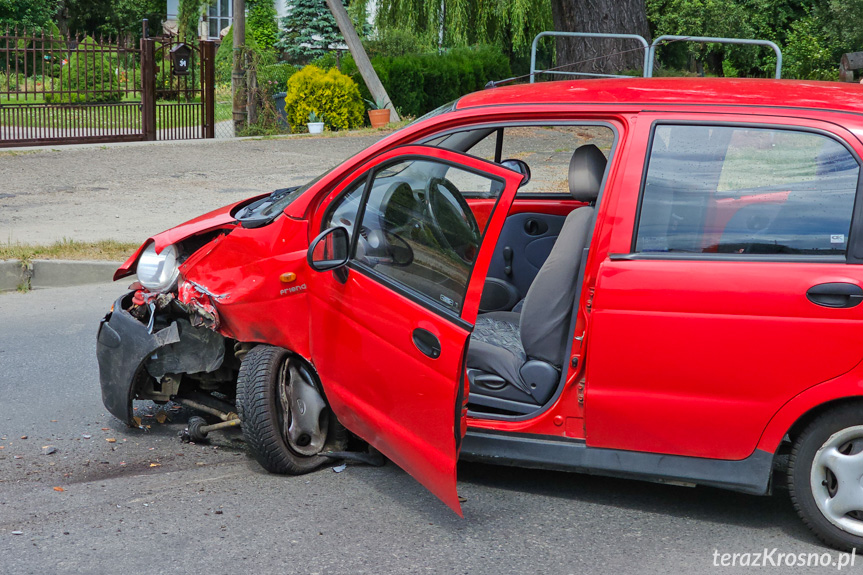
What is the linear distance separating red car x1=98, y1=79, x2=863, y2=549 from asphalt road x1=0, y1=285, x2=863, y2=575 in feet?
0.87

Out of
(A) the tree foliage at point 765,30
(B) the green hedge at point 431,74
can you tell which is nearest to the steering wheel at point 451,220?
(B) the green hedge at point 431,74

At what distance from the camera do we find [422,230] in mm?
3797

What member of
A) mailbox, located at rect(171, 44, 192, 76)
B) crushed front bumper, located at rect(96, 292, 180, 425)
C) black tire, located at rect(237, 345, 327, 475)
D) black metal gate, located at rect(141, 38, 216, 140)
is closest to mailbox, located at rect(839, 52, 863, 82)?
black tire, located at rect(237, 345, 327, 475)

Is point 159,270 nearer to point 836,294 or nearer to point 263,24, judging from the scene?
point 836,294

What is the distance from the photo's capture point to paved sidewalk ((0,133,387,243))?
991cm

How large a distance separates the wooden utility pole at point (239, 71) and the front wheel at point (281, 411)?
1551 cm

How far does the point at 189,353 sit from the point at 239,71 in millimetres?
15306

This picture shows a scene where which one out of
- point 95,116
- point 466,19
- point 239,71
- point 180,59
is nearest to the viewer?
point 95,116

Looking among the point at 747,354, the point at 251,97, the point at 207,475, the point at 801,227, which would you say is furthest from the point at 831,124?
the point at 251,97

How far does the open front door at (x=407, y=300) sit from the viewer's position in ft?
11.4

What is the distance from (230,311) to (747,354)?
2293mm

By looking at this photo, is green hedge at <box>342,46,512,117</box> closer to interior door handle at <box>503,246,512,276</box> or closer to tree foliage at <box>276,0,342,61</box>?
tree foliage at <box>276,0,342,61</box>

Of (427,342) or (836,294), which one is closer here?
(836,294)

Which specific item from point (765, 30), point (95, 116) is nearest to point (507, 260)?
point (95, 116)
